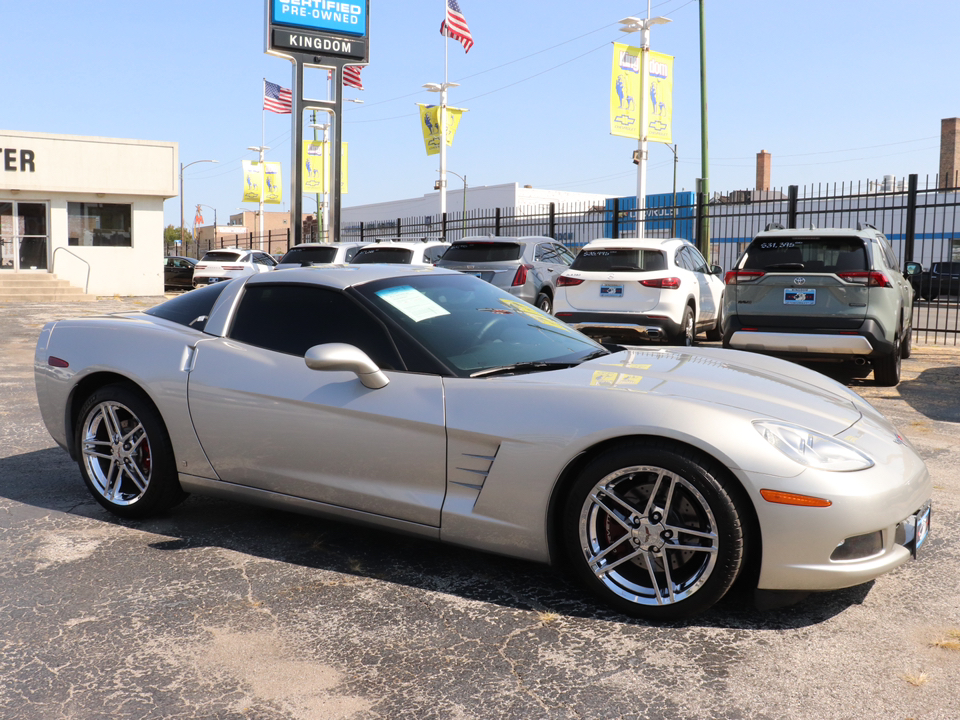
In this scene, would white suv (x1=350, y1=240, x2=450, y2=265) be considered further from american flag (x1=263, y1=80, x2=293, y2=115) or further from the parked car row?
american flag (x1=263, y1=80, x2=293, y2=115)

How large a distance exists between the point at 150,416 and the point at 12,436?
295 centimetres

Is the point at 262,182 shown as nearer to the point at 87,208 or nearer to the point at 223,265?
the point at 87,208

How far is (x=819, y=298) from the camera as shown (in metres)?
8.91

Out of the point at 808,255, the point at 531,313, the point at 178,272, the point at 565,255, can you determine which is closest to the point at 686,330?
the point at 808,255

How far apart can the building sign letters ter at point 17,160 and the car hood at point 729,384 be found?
25.7 m

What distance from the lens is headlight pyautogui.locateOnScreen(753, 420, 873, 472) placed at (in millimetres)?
3098

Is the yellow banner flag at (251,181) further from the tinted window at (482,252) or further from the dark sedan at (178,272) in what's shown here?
the tinted window at (482,252)

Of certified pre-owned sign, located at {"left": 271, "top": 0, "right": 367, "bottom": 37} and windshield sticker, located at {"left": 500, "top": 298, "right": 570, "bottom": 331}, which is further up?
certified pre-owned sign, located at {"left": 271, "top": 0, "right": 367, "bottom": 37}

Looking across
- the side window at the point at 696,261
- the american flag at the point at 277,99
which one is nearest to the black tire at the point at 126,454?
the side window at the point at 696,261

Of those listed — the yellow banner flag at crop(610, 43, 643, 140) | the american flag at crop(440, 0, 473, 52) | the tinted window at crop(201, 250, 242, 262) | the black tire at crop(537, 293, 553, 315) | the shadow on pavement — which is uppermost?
the american flag at crop(440, 0, 473, 52)

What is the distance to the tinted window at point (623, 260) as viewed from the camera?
11.1 metres

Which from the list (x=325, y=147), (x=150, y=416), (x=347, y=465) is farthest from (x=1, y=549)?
(x=325, y=147)

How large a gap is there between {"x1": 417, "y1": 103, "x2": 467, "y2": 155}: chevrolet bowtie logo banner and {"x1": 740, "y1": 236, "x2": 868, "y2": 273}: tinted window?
19524mm

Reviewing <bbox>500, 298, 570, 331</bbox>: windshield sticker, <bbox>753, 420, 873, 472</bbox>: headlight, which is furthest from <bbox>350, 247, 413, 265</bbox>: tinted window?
<bbox>753, 420, 873, 472</bbox>: headlight
